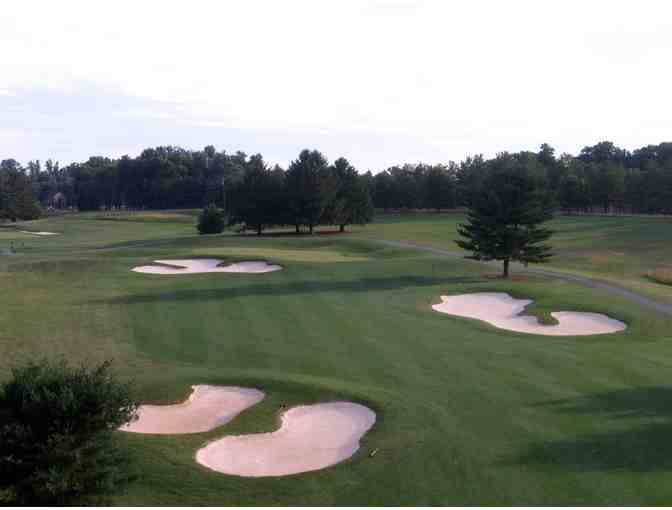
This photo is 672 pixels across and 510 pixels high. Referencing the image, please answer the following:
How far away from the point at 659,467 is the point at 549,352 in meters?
10.3

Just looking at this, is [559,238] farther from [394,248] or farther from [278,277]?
[278,277]

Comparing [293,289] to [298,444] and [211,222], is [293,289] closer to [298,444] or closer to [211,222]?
[298,444]

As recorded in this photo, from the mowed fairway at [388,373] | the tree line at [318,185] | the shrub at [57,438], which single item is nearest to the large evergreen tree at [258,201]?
the tree line at [318,185]

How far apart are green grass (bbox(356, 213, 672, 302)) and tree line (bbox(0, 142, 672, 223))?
20.8ft

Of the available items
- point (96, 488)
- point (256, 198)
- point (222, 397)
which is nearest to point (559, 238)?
point (256, 198)

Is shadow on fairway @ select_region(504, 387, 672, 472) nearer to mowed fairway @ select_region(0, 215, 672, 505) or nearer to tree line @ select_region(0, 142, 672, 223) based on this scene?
mowed fairway @ select_region(0, 215, 672, 505)

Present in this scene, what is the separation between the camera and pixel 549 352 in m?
23.5

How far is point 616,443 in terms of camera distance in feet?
47.8

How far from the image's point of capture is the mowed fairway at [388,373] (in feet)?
42.2

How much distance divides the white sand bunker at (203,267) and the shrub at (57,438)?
32726 millimetres

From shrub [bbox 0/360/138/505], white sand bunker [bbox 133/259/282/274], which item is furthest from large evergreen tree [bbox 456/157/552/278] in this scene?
shrub [bbox 0/360/138/505]

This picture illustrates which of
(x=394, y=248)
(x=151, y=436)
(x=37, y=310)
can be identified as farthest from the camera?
(x=394, y=248)

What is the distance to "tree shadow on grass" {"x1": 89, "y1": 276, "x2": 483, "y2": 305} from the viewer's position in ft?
111

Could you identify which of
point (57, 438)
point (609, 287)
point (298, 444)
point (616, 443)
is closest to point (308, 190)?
point (609, 287)
